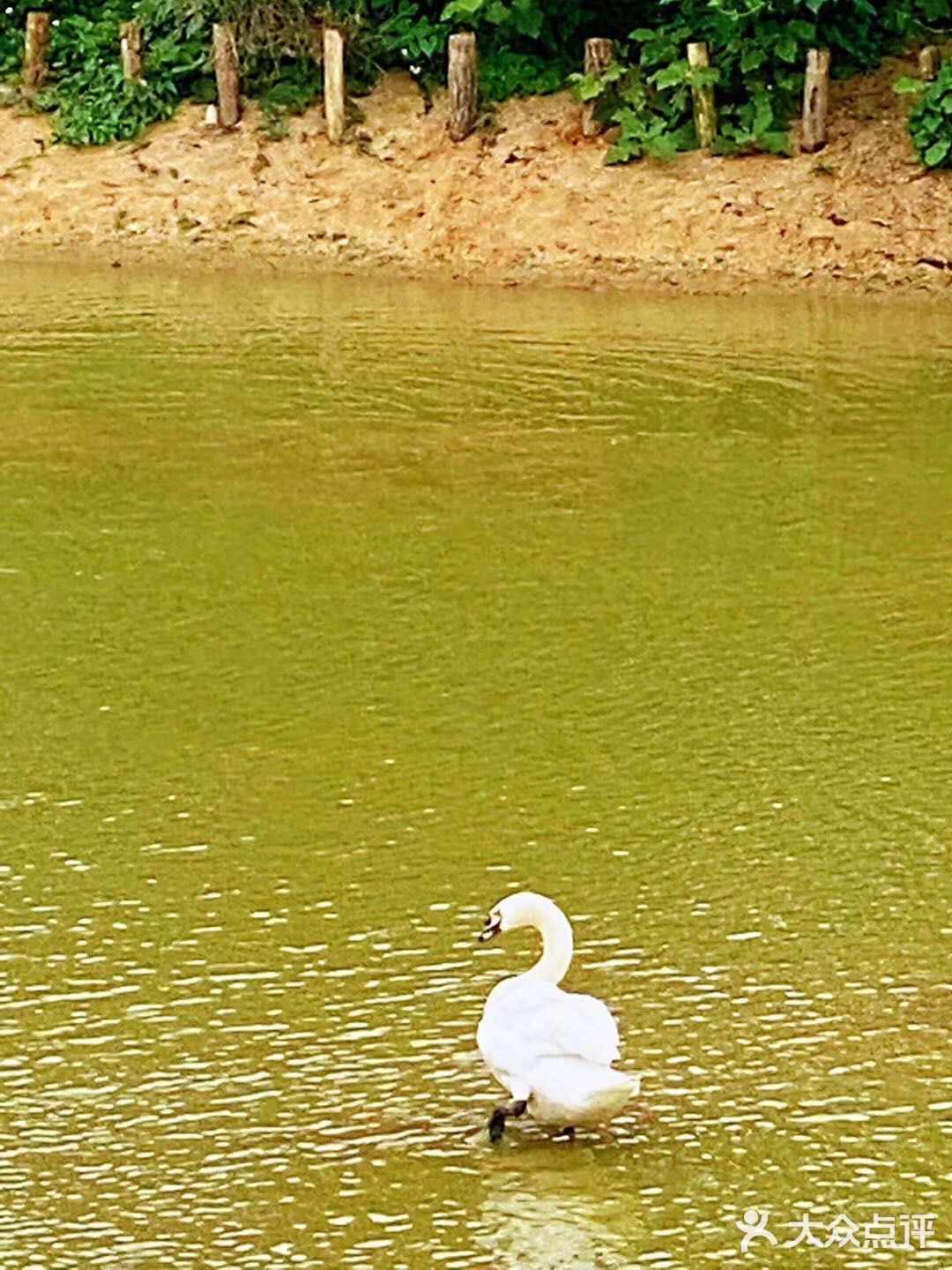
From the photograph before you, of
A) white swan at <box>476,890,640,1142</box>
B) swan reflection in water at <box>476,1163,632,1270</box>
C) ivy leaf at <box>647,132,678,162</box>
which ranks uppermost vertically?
ivy leaf at <box>647,132,678,162</box>

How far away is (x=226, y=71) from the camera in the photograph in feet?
71.0

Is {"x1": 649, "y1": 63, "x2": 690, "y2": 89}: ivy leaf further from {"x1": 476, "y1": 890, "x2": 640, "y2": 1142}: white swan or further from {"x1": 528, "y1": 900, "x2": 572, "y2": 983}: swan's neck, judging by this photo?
{"x1": 476, "y1": 890, "x2": 640, "y2": 1142}: white swan

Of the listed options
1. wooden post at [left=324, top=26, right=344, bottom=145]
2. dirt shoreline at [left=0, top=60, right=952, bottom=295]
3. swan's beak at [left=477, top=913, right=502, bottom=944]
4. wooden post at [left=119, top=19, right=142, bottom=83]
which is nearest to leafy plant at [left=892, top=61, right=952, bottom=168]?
dirt shoreline at [left=0, top=60, right=952, bottom=295]

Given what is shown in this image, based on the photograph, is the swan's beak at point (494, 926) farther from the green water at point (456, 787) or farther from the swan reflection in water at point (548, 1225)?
the swan reflection in water at point (548, 1225)

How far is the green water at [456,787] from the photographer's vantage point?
22.6 ft

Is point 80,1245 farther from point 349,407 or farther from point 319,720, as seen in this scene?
point 349,407

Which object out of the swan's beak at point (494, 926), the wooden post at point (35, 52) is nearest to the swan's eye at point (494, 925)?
the swan's beak at point (494, 926)

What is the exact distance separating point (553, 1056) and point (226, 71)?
15.9 m

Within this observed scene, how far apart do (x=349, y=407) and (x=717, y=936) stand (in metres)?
7.53

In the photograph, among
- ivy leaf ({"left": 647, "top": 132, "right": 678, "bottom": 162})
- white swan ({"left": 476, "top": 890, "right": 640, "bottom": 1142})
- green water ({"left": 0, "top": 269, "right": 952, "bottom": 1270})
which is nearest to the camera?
white swan ({"left": 476, "top": 890, "right": 640, "bottom": 1142})

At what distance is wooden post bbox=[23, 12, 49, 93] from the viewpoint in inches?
885

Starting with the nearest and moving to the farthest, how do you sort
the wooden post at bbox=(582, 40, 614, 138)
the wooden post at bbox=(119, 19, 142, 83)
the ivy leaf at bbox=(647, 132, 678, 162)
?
the ivy leaf at bbox=(647, 132, 678, 162) → the wooden post at bbox=(582, 40, 614, 138) → the wooden post at bbox=(119, 19, 142, 83)

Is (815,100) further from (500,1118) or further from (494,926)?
(500,1118)

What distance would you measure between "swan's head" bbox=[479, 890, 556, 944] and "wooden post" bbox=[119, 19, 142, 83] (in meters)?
15.9
